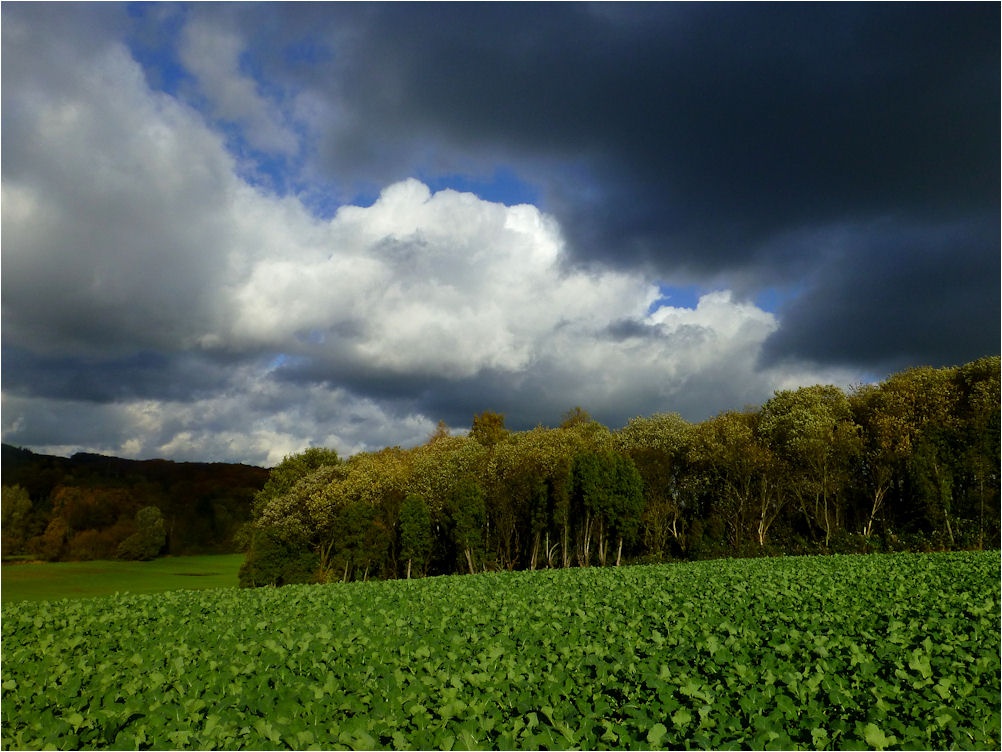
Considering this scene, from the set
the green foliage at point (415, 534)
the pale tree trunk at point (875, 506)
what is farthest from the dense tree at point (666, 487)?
the green foliage at point (415, 534)

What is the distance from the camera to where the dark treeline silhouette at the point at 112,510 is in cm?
7350

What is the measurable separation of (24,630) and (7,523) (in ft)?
213

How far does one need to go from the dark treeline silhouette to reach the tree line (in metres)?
23.1

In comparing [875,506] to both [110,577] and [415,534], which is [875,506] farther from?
[110,577]

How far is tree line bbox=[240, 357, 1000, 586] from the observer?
42594 mm

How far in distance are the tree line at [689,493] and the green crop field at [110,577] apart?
369 inches

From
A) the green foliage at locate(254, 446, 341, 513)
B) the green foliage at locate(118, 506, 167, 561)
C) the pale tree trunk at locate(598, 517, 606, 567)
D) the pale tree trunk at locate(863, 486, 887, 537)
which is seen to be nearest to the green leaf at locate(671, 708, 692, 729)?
the pale tree trunk at locate(598, 517, 606, 567)

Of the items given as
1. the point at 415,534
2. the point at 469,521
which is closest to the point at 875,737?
the point at 469,521

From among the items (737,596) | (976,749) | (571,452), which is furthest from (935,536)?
(976,749)

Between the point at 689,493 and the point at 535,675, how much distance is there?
44.6 meters

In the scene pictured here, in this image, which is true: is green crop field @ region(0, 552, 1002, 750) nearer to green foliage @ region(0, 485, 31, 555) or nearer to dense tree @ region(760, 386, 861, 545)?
dense tree @ region(760, 386, 861, 545)

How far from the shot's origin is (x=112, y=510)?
265ft

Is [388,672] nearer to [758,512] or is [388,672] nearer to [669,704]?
[669,704]

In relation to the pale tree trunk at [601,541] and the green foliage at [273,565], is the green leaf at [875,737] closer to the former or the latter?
the pale tree trunk at [601,541]
